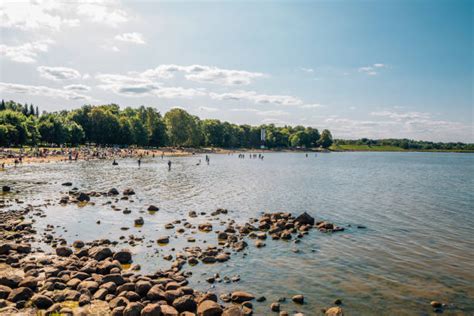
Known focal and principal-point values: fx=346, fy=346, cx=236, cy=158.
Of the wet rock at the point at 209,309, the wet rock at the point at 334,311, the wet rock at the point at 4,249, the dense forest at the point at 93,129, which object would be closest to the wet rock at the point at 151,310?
the wet rock at the point at 209,309

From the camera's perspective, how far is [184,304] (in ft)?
48.6

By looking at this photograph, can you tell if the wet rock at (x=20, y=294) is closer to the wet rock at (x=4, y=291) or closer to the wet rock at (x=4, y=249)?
the wet rock at (x=4, y=291)

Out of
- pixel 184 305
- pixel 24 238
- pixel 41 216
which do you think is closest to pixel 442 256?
pixel 184 305

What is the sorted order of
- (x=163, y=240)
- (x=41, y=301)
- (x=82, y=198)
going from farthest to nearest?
(x=82, y=198) < (x=163, y=240) < (x=41, y=301)

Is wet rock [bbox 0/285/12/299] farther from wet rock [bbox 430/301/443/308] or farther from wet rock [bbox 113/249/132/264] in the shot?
wet rock [bbox 430/301/443/308]

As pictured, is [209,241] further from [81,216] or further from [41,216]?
[41,216]

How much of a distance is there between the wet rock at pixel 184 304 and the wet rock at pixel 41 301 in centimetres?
531

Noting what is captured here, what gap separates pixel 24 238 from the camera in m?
25.0

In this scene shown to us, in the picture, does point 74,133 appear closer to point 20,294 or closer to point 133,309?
point 20,294

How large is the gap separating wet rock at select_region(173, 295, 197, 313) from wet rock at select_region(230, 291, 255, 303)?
210cm

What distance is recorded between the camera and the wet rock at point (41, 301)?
47.9 ft

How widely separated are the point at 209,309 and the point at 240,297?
2334mm

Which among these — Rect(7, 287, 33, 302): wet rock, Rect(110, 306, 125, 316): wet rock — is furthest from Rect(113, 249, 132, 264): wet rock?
Rect(110, 306, 125, 316): wet rock

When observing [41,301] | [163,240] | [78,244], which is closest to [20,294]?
[41,301]
